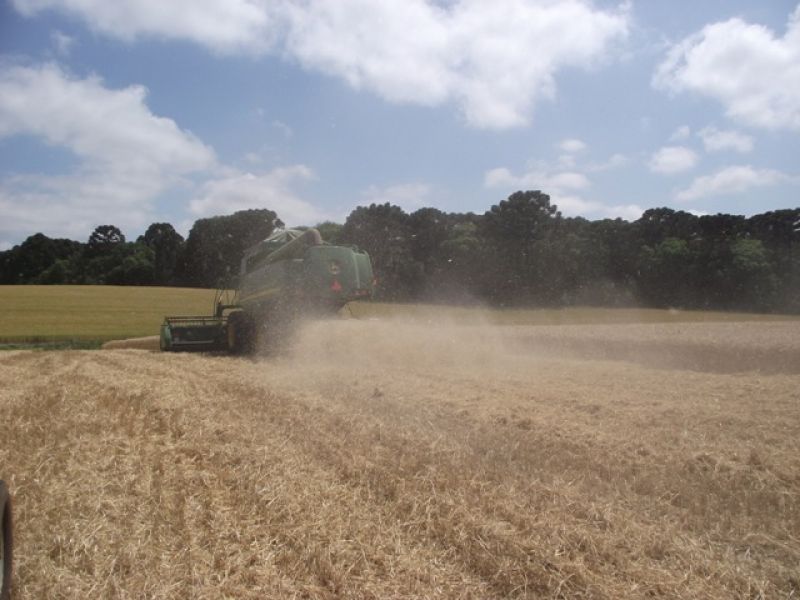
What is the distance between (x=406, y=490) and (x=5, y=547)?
221 centimetres

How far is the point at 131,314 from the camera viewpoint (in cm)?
3200

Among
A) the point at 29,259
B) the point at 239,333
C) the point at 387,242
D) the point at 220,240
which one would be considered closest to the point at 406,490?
the point at 239,333

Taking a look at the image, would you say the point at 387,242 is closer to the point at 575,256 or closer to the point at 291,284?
the point at 575,256

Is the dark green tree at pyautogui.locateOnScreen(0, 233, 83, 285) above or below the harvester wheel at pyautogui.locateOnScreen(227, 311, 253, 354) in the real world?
above

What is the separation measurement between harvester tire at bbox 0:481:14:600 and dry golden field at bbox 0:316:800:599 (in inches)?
4.1

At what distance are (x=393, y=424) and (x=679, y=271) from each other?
121 ft

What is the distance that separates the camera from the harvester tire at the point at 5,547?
2551 millimetres

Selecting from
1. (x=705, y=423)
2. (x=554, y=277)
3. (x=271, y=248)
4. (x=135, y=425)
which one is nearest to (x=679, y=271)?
(x=554, y=277)

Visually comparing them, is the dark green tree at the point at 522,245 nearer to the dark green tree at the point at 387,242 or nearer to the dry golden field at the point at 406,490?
the dark green tree at the point at 387,242

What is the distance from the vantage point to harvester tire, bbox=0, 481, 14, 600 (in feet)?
8.37

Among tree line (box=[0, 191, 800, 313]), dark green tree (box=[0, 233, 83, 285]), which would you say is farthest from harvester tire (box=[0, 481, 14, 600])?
dark green tree (box=[0, 233, 83, 285])

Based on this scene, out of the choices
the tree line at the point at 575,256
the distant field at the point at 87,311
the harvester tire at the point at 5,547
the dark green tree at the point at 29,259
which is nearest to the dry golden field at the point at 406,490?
the harvester tire at the point at 5,547

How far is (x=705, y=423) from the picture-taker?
591 centimetres

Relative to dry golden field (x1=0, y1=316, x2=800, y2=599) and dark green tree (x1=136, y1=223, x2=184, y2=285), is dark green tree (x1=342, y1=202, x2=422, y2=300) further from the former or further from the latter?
dark green tree (x1=136, y1=223, x2=184, y2=285)
